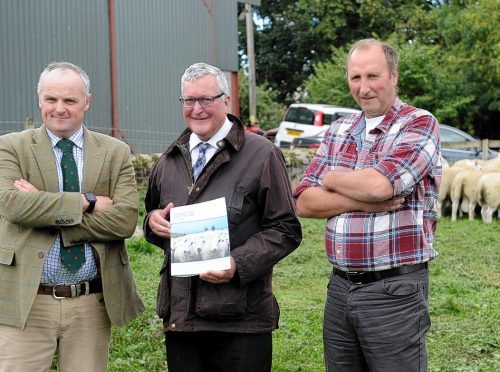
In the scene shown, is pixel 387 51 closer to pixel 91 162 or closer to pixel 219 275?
pixel 219 275

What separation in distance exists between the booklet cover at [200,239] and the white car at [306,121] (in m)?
19.5

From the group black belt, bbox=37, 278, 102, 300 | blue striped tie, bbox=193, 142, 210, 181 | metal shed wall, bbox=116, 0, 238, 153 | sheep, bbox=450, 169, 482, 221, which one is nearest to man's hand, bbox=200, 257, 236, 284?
blue striped tie, bbox=193, 142, 210, 181

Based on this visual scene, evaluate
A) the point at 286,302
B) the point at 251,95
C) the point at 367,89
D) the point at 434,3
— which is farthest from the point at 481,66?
the point at 367,89

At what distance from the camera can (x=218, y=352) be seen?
12.5ft

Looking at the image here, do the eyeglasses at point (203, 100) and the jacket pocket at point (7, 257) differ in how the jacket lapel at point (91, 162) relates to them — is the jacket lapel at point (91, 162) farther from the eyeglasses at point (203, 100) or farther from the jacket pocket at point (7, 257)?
the eyeglasses at point (203, 100)

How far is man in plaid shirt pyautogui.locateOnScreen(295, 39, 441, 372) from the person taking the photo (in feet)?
11.8

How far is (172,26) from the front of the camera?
53.5ft

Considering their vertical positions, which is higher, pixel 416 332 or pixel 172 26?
pixel 172 26

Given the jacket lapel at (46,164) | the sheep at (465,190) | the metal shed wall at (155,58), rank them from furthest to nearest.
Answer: the metal shed wall at (155,58) → the sheep at (465,190) → the jacket lapel at (46,164)

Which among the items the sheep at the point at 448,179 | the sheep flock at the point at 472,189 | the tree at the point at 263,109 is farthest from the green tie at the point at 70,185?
the tree at the point at 263,109

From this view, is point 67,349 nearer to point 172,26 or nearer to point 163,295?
point 163,295

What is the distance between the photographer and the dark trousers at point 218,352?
375 centimetres

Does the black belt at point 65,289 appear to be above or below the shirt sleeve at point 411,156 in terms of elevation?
below

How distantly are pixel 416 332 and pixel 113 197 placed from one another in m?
1.62
